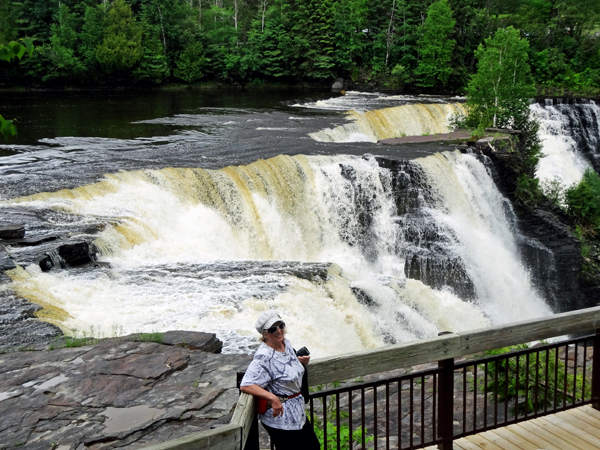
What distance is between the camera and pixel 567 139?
28359 millimetres

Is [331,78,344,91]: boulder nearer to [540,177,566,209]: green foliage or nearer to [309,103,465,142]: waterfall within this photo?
[309,103,465,142]: waterfall

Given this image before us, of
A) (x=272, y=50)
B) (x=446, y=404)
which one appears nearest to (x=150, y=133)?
(x=446, y=404)

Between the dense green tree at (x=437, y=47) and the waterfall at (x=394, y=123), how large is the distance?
13219 mm

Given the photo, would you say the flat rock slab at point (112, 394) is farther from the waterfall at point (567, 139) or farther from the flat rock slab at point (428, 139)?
the waterfall at point (567, 139)

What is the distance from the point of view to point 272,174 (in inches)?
648

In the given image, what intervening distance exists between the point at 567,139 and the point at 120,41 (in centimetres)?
2789

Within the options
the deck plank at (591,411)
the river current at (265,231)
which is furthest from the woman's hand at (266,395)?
the river current at (265,231)

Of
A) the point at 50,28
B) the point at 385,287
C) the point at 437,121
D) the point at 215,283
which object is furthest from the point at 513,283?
the point at 50,28

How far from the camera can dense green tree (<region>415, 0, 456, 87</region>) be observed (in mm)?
41406

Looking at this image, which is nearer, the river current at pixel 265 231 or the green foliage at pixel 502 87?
the river current at pixel 265 231

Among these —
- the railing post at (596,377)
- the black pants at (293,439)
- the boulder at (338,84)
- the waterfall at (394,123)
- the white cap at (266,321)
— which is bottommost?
the railing post at (596,377)

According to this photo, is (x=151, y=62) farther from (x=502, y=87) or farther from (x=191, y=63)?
(x=502, y=87)

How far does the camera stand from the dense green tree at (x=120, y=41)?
40469mm

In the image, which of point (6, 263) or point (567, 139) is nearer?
point (6, 263)
